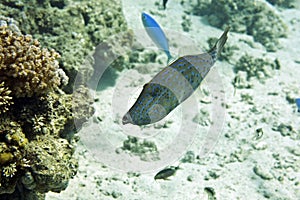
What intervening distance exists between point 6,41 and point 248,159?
14.5 feet

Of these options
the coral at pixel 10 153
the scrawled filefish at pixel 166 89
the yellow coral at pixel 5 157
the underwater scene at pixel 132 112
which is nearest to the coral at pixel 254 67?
the underwater scene at pixel 132 112

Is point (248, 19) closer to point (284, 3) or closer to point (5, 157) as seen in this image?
point (284, 3)

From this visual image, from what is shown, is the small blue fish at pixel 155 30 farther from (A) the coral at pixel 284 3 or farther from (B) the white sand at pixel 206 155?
(A) the coral at pixel 284 3

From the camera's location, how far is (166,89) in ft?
9.30

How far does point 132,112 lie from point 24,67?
1.57 m

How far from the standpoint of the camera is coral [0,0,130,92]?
5074 mm

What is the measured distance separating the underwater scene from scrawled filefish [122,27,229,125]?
11mm

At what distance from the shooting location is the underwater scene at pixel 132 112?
328cm

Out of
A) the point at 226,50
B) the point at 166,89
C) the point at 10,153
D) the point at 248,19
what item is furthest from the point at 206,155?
the point at 248,19

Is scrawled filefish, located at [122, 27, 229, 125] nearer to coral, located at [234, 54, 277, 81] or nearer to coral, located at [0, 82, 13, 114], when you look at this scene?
coral, located at [0, 82, 13, 114]

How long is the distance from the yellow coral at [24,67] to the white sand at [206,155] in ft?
3.75

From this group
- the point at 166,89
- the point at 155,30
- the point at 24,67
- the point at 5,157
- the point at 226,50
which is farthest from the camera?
the point at 226,50

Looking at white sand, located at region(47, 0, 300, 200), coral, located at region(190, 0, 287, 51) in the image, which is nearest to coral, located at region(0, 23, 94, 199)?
white sand, located at region(47, 0, 300, 200)

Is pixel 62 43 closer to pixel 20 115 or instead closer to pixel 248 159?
pixel 20 115
